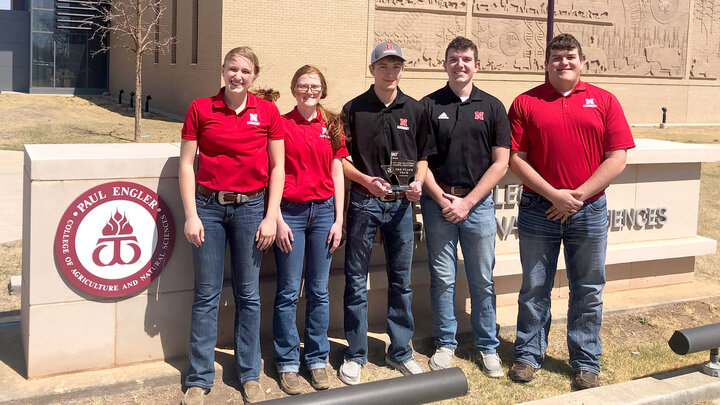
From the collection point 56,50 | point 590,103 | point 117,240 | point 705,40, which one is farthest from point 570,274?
point 56,50

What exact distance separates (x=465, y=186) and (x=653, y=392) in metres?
1.74

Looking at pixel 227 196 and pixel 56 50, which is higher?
pixel 56 50

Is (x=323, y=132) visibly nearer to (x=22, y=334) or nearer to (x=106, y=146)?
(x=106, y=146)

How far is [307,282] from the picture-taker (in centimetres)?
466

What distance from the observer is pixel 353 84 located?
1024 inches

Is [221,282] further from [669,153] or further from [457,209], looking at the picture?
[669,153]

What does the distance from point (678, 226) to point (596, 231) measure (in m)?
2.75

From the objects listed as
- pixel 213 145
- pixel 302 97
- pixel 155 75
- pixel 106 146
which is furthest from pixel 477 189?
pixel 155 75

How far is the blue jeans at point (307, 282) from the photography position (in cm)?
451

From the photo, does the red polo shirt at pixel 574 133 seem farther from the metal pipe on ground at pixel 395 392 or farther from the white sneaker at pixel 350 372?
the metal pipe on ground at pixel 395 392

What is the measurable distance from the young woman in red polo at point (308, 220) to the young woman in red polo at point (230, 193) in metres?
0.16

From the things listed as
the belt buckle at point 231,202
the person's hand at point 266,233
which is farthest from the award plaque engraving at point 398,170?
the belt buckle at point 231,202

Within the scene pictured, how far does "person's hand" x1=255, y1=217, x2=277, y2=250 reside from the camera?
14.1 ft

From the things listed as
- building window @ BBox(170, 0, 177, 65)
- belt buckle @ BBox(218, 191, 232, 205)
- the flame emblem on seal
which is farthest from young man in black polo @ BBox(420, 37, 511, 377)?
building window @ BBox(170, 0, 177, 65)
